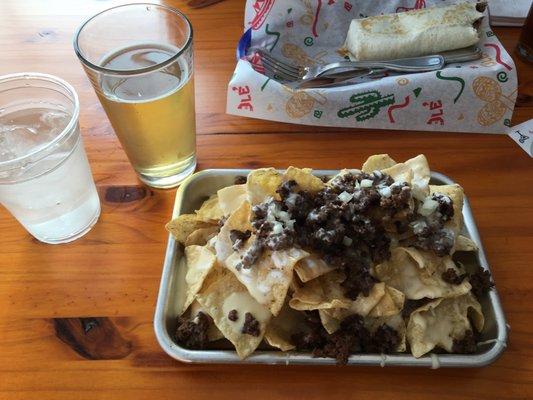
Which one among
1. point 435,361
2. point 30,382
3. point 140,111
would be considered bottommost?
point 30,382

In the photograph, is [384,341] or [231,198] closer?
[384,341]

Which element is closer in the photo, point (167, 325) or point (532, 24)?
point (167, 325)

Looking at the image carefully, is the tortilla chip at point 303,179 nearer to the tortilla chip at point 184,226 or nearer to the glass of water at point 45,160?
the tortilla chip at point 184,226

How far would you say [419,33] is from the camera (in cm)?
109

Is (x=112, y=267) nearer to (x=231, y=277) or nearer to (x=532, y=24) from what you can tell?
(x=231, y=277)

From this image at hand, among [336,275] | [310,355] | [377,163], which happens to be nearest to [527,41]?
[377,163]

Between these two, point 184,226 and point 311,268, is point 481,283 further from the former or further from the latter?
point 184,226

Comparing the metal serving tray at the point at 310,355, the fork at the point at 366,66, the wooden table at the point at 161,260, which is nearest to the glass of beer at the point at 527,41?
the wooden table at the point at 161,260

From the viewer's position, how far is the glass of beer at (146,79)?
2.47 ft

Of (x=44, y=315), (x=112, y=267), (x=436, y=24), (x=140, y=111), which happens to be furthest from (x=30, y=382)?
(x=436, y=24)

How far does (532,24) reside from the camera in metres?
1.11

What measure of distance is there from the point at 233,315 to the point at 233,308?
0.05 ft

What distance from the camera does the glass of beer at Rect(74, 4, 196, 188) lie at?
751mm

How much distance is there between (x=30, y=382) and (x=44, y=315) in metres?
0.11
